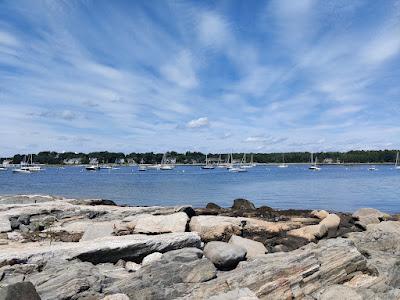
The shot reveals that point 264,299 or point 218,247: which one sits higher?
point 218,247

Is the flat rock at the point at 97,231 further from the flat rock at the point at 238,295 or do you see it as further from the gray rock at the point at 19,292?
the flat rock at the point at 238,295

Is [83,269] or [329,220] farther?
[329,220]

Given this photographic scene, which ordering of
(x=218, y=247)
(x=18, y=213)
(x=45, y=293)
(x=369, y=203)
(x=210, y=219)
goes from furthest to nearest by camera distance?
(x=369, y=203)
(x=18, y=213)
(x=210, y=219)
(x=218, y=247)
(x=45, y=293)

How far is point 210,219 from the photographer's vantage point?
14.9 metres

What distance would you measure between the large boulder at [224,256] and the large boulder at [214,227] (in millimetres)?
2694

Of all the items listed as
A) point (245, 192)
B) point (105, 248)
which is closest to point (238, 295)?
point (105, 248)

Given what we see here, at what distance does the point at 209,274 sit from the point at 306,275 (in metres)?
2.38

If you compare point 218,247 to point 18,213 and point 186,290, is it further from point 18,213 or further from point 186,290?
point 18,213

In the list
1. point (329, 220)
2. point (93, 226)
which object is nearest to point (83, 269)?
point (93, 226)

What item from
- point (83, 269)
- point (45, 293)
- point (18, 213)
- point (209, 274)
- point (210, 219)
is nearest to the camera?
point (45, 293)

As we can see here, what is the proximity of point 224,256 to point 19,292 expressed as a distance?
5.14 m

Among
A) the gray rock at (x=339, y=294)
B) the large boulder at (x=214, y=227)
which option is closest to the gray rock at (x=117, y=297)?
the gray rock at (x=339, y=294)

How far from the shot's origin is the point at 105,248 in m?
11.1

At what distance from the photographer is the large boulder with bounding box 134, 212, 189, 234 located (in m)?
13.5
